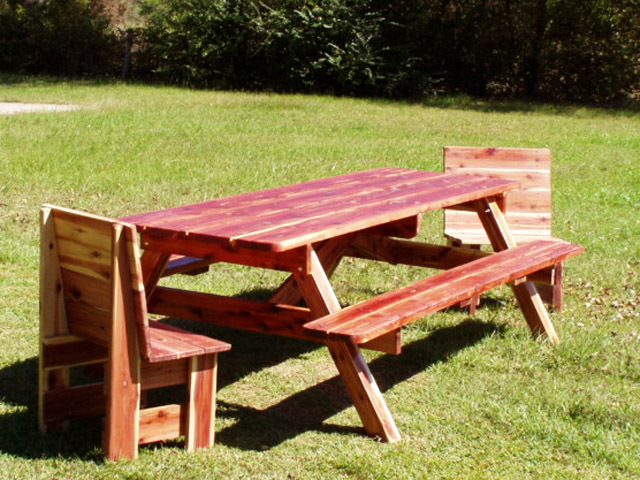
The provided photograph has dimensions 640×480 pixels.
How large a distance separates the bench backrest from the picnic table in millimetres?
479

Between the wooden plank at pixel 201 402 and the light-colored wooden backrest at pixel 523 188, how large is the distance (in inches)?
127

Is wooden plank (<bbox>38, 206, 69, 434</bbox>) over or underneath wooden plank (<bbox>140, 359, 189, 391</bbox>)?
over

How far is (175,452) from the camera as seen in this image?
381cm

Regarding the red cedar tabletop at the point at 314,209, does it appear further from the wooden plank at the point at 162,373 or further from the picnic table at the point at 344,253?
the wooden plank at the point at 162,373

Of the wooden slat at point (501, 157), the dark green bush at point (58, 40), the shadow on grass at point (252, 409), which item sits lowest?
the shadow on grass at point (252, 409)

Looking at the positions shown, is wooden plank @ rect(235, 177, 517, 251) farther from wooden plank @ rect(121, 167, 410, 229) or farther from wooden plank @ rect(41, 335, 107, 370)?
wooden plank @ rect(41, 335, 107, 370)

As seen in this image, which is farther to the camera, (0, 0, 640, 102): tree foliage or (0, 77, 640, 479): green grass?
(0, 0, 640, 102): tree foliage

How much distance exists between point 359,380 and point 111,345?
3.44 feet

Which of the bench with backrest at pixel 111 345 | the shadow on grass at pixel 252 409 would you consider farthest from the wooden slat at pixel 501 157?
the bench with backrest at pixel 111 345

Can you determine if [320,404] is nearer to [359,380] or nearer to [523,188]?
[359,380]

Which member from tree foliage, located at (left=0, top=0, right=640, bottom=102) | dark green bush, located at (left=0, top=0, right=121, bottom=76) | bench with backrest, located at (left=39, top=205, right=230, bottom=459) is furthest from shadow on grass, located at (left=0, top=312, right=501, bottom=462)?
dark green bush, located at (left=0, top=0, right=121, bottom=76)

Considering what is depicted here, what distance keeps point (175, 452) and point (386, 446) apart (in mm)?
853

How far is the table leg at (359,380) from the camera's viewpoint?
13.2ft

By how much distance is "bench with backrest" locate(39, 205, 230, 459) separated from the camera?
3592 mm
